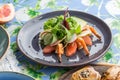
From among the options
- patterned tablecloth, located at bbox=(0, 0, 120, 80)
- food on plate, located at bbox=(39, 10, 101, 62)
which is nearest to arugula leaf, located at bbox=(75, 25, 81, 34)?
food on plate, located at bbox=(39, 10, 101, 62)

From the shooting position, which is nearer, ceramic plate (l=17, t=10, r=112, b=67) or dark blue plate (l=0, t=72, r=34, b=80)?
dark blue plate (l=0, t=72, r=34, b=80)

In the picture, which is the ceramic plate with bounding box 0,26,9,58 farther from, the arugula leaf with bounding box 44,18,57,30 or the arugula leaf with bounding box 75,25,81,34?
the arugula leaf with bounding box 75,25,81,34

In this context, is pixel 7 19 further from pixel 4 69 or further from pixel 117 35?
pixel 117 35

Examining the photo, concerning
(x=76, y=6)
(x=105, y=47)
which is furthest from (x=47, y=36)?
(x=76, y=6)

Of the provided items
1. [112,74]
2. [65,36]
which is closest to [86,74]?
[112,74]

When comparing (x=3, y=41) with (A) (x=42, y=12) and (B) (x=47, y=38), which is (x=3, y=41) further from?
(A) (x=42, y=12)

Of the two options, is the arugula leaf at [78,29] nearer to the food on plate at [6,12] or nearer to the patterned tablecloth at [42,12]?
the patterned tablecloth at [42,12]
